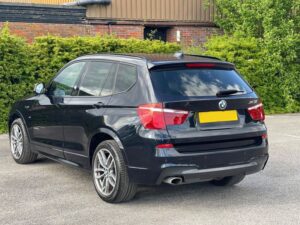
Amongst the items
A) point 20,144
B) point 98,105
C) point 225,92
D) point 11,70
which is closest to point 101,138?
point 98,105

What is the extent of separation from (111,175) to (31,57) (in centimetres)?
596

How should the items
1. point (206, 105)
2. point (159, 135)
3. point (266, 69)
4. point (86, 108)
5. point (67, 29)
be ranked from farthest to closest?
point (67, 29) < point (266, 69) < point (86, 108) < point (206, 105) < point (159, 135)

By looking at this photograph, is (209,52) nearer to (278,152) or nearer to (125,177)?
(278,152)

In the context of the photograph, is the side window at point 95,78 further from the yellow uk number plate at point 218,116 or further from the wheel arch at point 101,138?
the yellow uk number plate at point 218,116

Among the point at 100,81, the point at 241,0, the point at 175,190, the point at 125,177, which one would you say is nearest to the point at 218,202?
the point at 175,190

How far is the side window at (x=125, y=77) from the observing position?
555cm

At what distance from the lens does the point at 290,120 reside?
12.5 meters

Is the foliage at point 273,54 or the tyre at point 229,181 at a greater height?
the foliage at point 273,54

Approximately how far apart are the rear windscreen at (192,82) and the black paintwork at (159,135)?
94 millimetres

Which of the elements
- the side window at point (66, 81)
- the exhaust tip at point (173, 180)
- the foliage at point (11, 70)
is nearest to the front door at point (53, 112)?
the side window at point (66, 81)

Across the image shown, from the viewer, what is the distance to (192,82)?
214 inches

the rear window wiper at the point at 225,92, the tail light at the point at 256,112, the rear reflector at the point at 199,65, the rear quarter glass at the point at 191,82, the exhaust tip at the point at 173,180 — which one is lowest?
the exhaust tip at the point at 173,180

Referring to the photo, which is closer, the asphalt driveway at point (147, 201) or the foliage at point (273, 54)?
the asphalt driveway at point (147, 201)

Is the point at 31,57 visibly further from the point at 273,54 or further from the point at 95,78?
the point at 273,54
